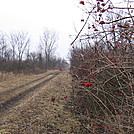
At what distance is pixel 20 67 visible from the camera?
72.5 ft

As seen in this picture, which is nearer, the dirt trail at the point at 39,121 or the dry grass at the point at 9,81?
the dirt trail at the point at 39,121

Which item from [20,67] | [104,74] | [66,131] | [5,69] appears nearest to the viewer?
[104,74]

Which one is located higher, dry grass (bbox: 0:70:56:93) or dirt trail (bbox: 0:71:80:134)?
dry grass (bbox: 0:70:56:93)

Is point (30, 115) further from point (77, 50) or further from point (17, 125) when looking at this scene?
point (77, 50)

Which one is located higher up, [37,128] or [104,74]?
[104,74]

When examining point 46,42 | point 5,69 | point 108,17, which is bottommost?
point 5,69

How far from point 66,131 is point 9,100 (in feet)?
13.5

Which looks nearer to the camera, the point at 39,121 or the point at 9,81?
the point at 39,121

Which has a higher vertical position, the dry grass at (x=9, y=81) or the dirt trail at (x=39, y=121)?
the dry grass at (x=9, y=81)

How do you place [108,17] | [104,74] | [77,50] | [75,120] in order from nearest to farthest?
[108,17]
[104,74]
[75,120]
[77,50]

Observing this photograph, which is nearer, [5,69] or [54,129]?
[54,129]

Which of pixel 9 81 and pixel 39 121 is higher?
pixel 9 81

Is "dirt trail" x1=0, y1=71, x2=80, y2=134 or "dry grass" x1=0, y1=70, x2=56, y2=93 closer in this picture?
"dirt trail" x1=0, y1=71, x2=80, y2=134

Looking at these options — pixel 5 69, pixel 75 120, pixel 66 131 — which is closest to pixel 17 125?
pixel 66 131
